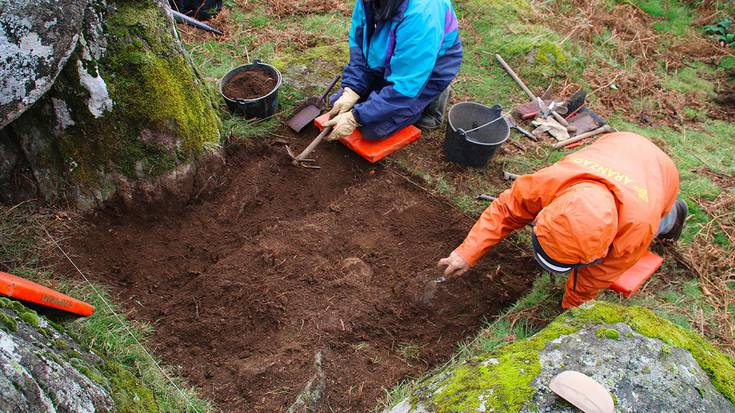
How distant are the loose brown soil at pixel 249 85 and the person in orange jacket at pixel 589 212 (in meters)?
2.32

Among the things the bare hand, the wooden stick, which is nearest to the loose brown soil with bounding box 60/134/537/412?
the bare hand

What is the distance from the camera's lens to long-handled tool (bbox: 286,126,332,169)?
3870 mm

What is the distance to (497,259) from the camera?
348cm

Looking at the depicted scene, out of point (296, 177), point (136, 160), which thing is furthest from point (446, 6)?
point (136, 160)

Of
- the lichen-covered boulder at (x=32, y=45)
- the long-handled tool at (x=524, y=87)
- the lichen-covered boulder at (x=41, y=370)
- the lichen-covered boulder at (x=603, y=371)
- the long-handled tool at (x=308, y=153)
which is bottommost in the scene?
the long-handled tool at (x=524, y=87)

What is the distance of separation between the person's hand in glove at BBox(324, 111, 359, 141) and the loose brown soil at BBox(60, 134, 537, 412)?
37 cm

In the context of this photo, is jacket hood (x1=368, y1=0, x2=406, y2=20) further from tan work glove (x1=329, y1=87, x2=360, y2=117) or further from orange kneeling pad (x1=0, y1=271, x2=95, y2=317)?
orange kneeling pad (x1=0, y1=271, x2=95, y2=317)

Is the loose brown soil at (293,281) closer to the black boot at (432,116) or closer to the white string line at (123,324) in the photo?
the white string line at (123,324)

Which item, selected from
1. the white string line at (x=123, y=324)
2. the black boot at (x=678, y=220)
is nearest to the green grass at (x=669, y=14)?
the black boot at (x=678, y=220)

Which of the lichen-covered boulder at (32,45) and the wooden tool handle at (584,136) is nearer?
the lichen-covered boulder at (32,45)

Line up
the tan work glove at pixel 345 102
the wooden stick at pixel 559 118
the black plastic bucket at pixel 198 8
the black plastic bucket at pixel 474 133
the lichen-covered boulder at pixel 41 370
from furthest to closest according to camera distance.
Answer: the black plastic bucket at pixel 198 8 < the wooden stick at pixel 559 118 < the tan work glove at pixel 345 102 < the black plastic bucket at pixel 474 133 < the lichen-covered boulder at pixel 41 370

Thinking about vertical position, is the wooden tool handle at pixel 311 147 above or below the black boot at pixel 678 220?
above

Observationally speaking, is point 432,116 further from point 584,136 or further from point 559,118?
point 584,136

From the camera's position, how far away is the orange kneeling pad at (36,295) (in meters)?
2.02
